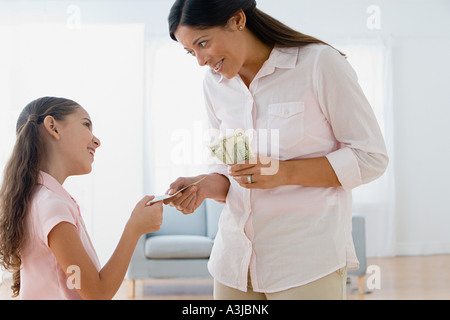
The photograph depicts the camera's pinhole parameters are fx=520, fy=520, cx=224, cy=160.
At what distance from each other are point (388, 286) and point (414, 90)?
2957mm


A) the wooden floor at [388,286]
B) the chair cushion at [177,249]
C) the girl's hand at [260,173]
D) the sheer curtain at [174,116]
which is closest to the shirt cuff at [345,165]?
the girl's hand at [260,173]

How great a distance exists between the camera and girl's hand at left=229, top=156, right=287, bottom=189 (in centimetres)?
127

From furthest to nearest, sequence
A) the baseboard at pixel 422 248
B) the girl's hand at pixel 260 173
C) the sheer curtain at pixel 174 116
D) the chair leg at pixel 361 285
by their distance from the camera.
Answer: the baseboard at pixel 422 248 → the sheer curtain at pixel 174 116 → the chair leg at pixel 361 285 → the girl's hand at pixel 260 173

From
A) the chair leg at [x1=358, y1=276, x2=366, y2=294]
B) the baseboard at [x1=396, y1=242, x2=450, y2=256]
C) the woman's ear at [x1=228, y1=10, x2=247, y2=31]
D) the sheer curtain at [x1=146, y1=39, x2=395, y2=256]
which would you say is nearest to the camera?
the woman's ear at [x1=228, y1=10, x2=247, y2=31]

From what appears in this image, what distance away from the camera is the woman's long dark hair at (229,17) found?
52.7 inches

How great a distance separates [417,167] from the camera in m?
6.45

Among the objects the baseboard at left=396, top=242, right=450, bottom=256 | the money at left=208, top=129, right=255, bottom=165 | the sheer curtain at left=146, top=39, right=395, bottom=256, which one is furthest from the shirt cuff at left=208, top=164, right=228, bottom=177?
the baseboard at left=396, top=242, right=450, bottom=256

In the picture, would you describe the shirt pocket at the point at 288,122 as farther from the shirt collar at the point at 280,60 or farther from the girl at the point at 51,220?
the girl at the point at 51,220

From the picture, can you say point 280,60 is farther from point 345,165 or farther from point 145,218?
point 145,218

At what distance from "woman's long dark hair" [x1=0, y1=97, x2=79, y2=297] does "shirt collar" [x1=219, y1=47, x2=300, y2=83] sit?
0.61 meters

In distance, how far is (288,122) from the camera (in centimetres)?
133

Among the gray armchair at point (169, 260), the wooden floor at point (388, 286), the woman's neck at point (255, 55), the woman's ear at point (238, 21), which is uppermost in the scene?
the woman's ear at point (238, 21)

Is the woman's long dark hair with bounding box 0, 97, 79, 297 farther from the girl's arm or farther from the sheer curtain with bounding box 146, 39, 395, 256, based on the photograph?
the sheer curtain with bounding box 146, 39, 395, 256

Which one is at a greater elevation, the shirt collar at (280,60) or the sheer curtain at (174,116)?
the sheer curtain at (174,116)
